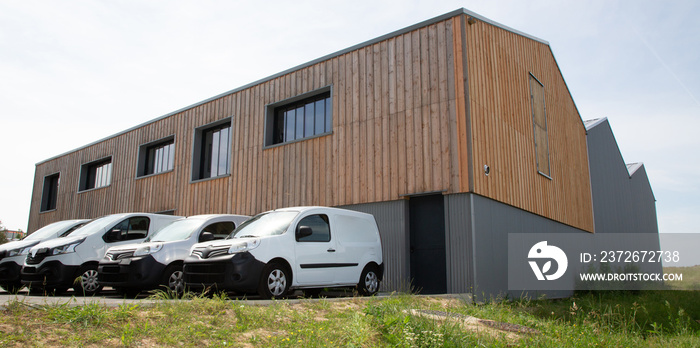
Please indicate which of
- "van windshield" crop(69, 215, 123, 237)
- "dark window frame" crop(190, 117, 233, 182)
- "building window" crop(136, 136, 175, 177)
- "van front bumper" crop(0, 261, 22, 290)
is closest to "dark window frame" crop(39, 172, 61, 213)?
"building window" crop(136, 136, 175, 177)

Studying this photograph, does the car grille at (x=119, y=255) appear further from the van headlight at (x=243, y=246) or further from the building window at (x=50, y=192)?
the building window at (x=50, y=192)

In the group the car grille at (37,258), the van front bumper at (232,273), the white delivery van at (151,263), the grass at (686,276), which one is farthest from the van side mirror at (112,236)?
the grass at (686,276)

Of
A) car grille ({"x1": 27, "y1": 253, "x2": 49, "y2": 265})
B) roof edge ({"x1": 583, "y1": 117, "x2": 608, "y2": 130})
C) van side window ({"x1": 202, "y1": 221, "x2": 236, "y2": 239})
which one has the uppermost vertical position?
roof edge ({"x1": 583, "y1": 117, "x2": 608, "y2": 130})

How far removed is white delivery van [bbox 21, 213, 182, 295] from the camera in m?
9.98

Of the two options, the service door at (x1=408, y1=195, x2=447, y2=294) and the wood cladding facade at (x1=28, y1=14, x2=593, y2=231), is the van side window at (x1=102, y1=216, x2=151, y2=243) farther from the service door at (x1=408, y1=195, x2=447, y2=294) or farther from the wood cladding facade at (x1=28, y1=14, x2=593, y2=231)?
the service door at (x1=408, y1=195, x2=447, y2=294)

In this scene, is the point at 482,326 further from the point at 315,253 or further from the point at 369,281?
the point at 369,281

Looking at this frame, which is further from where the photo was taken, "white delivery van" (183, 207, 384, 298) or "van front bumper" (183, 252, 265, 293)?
"white delivery van" (183, 207, 384, 298)

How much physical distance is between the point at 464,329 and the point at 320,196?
8906mm

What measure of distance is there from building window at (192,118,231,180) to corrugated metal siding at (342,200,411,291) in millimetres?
7344

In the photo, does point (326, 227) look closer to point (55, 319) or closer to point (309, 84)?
point (55, 319)

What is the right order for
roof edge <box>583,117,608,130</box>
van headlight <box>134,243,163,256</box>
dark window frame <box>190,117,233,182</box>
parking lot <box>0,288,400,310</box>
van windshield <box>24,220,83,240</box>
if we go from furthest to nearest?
roof edge <box>583,117,608,130</box> → dark window frame <box>190,117,233,182</box> → van windshield <box>24,220,83,240</box> → van headlight <box>134,243,163,256</box> → parking lot <box>0,288,400,310</box>

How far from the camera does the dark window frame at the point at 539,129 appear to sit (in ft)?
53.0

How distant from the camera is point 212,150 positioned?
18.6 m

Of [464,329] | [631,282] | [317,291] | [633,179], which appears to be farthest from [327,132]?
[633,179]
